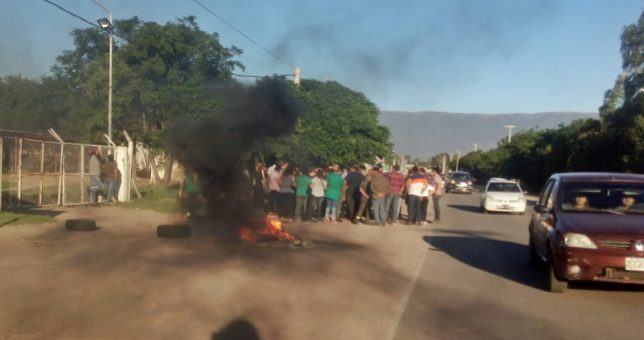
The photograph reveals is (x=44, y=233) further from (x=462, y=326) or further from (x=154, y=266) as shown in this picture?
(x=462, y=326)

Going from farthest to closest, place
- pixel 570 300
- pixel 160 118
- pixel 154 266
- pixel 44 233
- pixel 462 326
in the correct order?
pixel 160 118
pixel 44 233
pixel 154 266
pixel 570 300
pixel 462 326

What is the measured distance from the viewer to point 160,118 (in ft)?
106

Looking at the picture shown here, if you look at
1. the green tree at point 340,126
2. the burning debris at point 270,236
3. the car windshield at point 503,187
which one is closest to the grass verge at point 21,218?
the burning debris at point 270,236

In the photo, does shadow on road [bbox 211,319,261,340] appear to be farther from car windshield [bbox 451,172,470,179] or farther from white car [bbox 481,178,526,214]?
car windshield [bbox 451,172,470,179]

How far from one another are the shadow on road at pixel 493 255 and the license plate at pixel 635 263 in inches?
62.1

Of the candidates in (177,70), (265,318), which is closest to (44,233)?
(265,318)

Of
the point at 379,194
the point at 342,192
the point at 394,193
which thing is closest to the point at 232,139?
the point at 379,194

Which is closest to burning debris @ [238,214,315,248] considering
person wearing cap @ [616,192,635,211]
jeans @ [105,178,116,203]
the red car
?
the red car

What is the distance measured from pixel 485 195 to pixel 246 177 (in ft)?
42.3

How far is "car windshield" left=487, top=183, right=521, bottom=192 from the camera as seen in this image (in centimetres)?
2775

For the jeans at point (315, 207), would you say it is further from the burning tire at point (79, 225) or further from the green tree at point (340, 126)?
the green tree at point (340, 126)

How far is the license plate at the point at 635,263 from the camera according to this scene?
9.22m

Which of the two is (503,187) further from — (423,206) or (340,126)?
(340,126)

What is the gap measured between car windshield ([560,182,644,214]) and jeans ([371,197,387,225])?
9.13 meters
